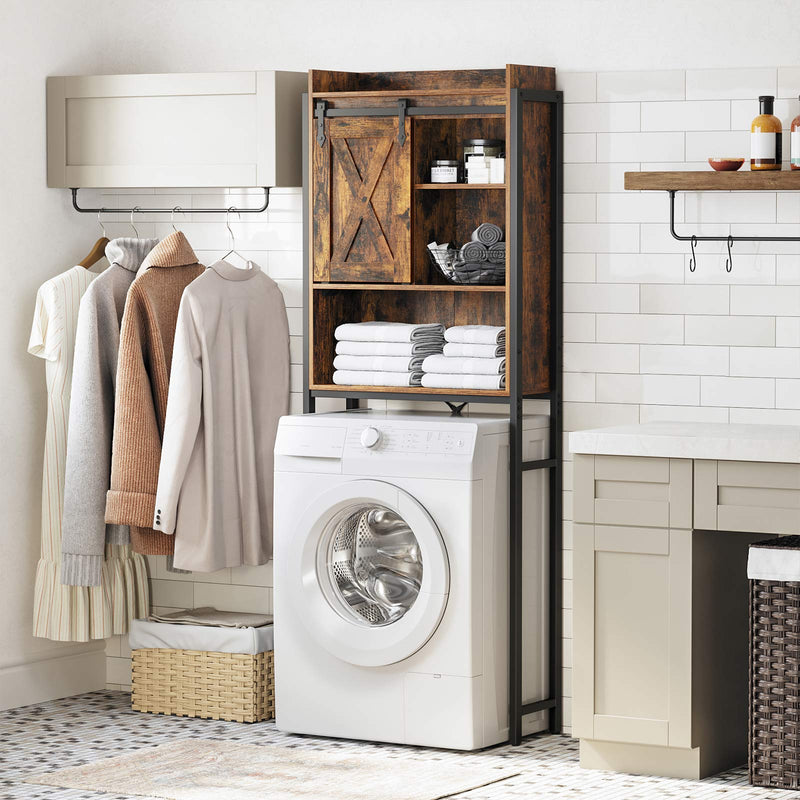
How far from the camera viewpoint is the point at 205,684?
5.11 metres

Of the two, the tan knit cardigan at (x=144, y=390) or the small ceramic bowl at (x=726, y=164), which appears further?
the tan knit cardigan at (x=144, y=390)

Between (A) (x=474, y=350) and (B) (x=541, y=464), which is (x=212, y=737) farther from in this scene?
(A) (x=474, y=350)

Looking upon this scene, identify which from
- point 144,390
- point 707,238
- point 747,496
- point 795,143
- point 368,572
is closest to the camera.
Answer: point 747,496

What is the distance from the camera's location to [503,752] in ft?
15.4

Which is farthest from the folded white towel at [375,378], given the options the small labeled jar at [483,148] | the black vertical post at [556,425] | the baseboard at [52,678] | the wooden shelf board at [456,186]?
the baseboard at [52,678]

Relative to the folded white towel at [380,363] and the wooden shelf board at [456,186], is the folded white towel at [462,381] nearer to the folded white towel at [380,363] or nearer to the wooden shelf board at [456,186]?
the folded white towel at [380,363]

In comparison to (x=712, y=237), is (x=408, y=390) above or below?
below

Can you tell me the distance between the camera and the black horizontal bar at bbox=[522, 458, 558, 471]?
478 cm

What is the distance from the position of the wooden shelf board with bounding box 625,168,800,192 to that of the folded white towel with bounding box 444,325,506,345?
0.59m

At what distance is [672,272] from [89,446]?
1979 mm

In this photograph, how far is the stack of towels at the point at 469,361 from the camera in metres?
4.76

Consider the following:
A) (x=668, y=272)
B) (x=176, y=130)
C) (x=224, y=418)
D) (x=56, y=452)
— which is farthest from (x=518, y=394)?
(x=56, y=452)

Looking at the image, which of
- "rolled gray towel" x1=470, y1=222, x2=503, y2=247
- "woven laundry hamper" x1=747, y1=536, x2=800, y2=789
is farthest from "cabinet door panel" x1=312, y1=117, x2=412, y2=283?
"woven laundry hamper" x1=747, y1=536, x2=800, y2=789

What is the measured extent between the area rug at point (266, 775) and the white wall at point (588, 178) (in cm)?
93
